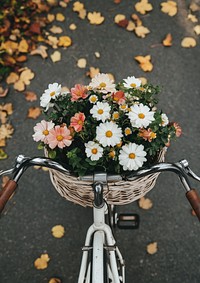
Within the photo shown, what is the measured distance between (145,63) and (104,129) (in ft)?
7.26

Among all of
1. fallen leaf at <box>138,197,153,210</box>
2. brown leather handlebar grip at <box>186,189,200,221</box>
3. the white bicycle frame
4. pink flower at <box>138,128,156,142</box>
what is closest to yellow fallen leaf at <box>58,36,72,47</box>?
fallen leaf at <box>138,197,153,210</box>

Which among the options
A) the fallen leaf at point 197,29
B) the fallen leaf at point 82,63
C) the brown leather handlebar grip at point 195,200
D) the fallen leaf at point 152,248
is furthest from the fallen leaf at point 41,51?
the brown leather handlebar grip at point 195,200

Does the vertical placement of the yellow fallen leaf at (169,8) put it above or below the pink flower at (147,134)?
above

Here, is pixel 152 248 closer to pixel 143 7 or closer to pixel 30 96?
pixel 30 96

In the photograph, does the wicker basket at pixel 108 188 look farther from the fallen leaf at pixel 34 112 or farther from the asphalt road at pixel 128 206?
the fallen leaf at pixel 34 112

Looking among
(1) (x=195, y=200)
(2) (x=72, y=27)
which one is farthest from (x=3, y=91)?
(1) (x=195, y=200)

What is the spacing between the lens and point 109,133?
5.37ft

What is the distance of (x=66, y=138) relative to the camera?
167 cm

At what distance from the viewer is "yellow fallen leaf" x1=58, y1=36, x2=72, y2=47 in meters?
3.87

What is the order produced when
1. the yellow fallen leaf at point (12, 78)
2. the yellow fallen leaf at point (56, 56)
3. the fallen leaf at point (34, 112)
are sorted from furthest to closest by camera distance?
the yellow fallen leaf at point (56, 56) < the yellow fallen leaf at point (12, 78) < the fallen leaf at point (34, 112)

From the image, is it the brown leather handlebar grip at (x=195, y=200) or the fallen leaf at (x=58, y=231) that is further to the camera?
the fallen leaf at (x=58, y=231)

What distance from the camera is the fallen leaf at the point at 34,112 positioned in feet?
11.5

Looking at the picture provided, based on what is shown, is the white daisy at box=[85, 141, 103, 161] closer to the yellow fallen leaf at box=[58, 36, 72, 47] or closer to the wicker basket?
the wicker basket

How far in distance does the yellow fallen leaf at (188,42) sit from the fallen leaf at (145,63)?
1.11 feet
